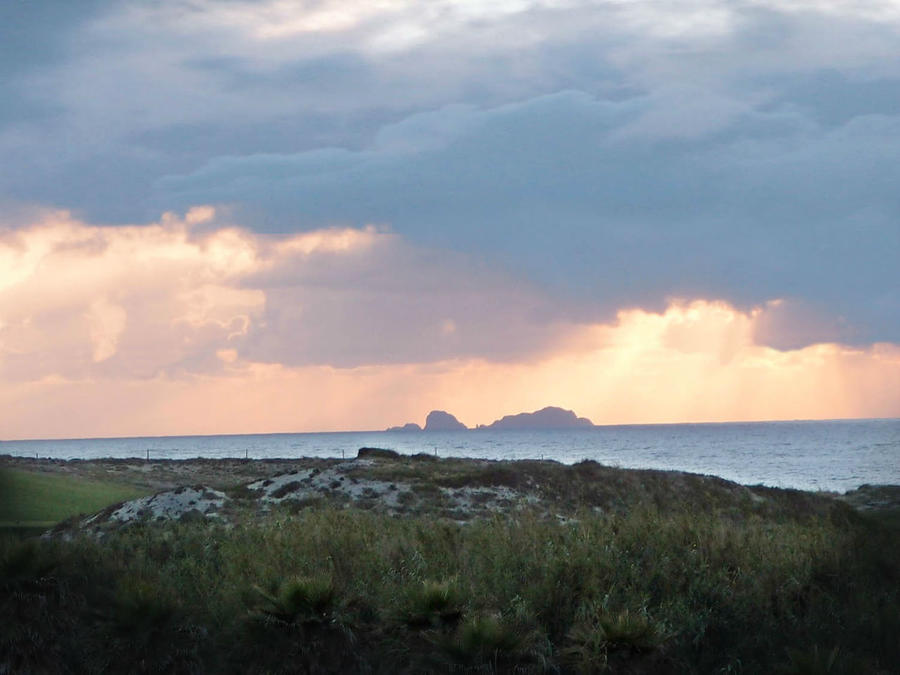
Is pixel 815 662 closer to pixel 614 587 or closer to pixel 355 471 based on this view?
pixel 614 587

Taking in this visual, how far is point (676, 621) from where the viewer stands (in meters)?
10.5

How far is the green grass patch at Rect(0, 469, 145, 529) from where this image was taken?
26.7m

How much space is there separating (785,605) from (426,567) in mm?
A: 4739

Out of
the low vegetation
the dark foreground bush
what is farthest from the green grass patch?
the dark foreground bush

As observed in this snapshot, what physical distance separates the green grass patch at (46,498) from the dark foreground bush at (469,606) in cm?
1266

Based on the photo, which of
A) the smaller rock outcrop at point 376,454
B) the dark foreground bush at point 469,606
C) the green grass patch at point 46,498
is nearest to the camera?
the dark foreground bush at point 469,606

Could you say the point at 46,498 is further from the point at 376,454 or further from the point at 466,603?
the point at 466,603

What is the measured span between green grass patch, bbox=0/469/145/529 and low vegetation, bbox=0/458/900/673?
12445mm

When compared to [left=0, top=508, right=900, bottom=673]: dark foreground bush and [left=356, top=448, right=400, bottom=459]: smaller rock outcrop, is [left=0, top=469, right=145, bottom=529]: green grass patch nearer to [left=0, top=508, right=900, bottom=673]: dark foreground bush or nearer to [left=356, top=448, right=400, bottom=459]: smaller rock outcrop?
[left=356, top=448, right=400, bottom=459]: smaller rock outcrop

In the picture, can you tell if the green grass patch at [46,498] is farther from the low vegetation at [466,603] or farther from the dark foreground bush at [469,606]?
the dark foreground bush at [469,606]

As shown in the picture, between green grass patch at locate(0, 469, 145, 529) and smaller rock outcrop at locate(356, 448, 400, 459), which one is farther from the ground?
smaller rock outcrop at locate(356, 448, 400, 459)

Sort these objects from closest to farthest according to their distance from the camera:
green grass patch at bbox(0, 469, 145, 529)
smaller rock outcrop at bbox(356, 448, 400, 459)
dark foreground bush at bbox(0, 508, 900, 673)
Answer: dark foreground bush at bbox(0, 508, 900, 673) → green grass patch at bbox(0, 469, 145, 529) → smaller rock outcrop at bbox(356, 448, 400, 459)

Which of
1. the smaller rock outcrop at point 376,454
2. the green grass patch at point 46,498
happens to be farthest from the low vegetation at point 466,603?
the smaller rock outcrop at point 376,454

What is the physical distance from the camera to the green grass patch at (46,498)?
26719 millimetres
